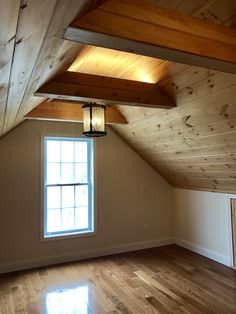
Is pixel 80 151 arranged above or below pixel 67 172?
above

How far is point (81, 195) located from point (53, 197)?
48 cm

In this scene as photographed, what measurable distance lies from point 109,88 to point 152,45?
1.33 meters

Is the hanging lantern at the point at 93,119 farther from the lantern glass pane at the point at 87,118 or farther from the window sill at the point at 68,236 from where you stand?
the window sill at the point at 68,236

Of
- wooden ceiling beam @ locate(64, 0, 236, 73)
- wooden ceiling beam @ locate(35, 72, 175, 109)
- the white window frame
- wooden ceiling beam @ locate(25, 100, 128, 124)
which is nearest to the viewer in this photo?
wooden ceiling beam @ locate(64, 0, 236, 73)

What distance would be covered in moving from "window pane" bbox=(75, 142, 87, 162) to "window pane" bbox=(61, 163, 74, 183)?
165mm

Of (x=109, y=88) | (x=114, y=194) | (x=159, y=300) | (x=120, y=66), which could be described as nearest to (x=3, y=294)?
(x=159, y=300)

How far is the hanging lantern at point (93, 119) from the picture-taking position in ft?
9.21

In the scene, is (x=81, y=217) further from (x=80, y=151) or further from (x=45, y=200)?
(x=80, y=151)

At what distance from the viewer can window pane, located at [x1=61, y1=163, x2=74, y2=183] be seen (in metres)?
4.18

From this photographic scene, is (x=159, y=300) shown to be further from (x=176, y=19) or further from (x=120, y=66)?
(x=176, y=19)

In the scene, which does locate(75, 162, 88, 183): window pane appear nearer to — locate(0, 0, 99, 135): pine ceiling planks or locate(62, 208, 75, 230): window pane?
locate(62, 208, 75, 230): window pane

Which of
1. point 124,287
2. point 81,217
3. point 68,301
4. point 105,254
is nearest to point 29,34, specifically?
point 68,301

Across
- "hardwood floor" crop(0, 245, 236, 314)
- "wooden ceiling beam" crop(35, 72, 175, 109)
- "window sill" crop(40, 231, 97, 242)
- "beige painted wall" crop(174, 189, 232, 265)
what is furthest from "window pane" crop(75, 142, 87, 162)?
"beige painted wall" crop(174, 189, 232, 265)

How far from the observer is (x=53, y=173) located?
13.5ft
